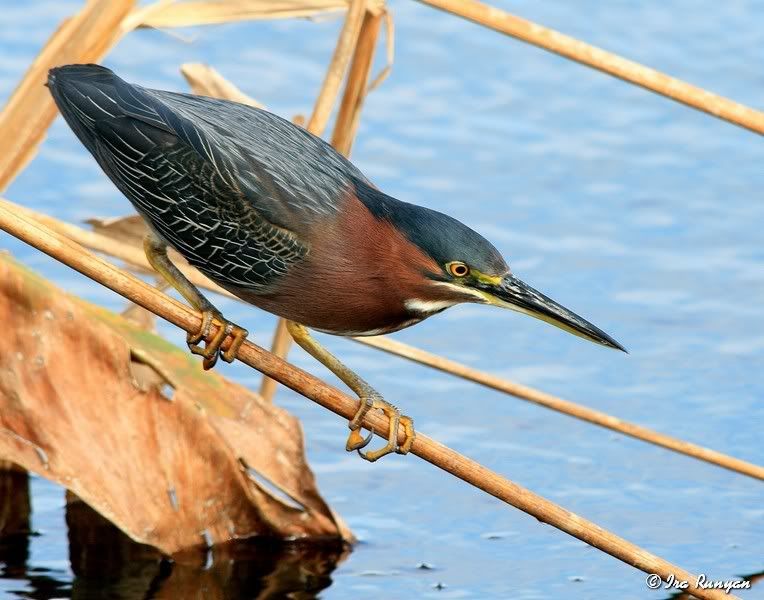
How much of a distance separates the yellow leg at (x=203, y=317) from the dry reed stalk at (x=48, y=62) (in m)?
0.52

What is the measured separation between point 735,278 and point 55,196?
3.07 metres

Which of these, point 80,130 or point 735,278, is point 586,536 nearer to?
point 80,130

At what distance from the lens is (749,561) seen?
19.1 feet

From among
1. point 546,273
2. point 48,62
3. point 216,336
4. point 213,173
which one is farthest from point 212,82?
point 546,273

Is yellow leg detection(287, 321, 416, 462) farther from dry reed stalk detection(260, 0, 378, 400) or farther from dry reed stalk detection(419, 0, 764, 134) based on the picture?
dry reed stalk detection(419, 0, 764, 134)

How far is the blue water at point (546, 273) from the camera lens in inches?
234

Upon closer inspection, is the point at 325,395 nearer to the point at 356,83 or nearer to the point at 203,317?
the point at 203,317

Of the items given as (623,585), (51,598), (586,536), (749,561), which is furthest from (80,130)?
(749,561)

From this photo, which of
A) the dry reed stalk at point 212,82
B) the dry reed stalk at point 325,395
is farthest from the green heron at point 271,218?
the dry reed stalk at point 212,82

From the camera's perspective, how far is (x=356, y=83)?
5.62m

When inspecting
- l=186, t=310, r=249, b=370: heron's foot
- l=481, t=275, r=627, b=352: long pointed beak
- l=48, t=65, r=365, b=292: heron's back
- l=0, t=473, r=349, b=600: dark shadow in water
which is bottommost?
l=0, t=473, r=349, b=600: dark shadow in water

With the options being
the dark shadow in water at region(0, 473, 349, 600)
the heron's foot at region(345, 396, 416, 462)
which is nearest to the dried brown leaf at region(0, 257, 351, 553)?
the dark shadow in water at region(0, 473, 349, 600)

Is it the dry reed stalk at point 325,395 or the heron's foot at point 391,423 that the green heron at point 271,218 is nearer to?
the heron's foot at point 391,423

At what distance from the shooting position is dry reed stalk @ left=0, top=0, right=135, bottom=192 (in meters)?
5.35
